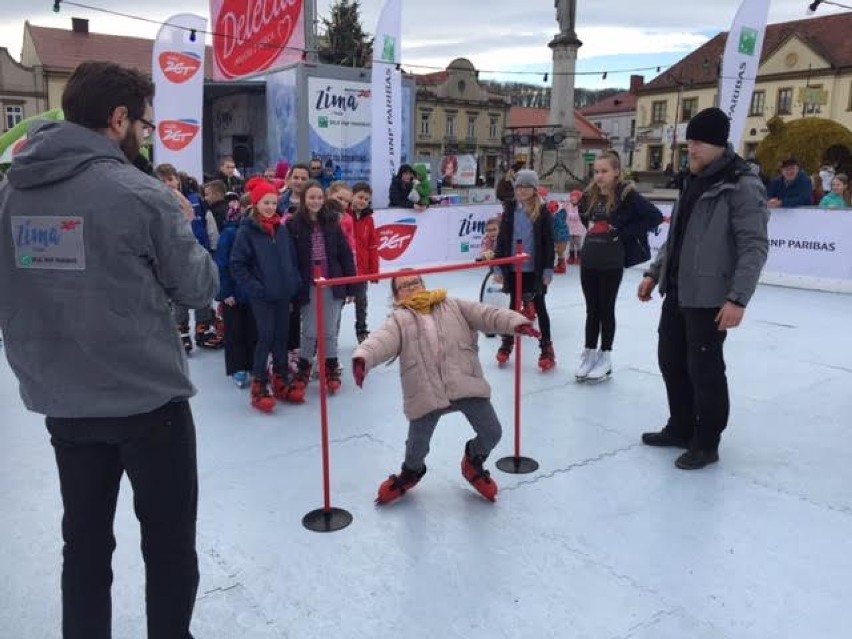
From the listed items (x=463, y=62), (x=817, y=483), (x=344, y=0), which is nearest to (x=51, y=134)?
(x=817, y=483)

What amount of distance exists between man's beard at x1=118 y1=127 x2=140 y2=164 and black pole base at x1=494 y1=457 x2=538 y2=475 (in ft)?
→ 8.27

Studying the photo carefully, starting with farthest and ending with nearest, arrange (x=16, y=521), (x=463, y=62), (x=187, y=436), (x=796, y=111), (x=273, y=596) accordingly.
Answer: (x=463, y=62), (x=796, y=111), (x=16, y=521), (x=273, y=596), (x=187, y=436)

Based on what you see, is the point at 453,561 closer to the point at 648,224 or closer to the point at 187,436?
the point at 187,436

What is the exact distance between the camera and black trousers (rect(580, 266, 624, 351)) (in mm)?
5023

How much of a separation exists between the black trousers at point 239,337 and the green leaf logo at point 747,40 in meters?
8.82

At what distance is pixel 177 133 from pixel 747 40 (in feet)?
27.7

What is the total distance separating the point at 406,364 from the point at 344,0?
3756 cm

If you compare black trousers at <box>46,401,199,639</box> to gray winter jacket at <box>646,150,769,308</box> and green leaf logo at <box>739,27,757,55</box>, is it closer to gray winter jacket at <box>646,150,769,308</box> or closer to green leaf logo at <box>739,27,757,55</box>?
gray winter jacket at <box>646,150,769,308</box>

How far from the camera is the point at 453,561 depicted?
280 centimetres

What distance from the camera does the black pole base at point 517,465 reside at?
364 cm

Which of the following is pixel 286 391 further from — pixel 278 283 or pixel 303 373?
pixel 278 283

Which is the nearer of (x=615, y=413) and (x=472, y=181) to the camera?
(x=615, y=413)

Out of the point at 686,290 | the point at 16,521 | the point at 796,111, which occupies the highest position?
the point at 796,111

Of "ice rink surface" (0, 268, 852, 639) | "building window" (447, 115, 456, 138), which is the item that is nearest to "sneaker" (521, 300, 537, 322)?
"ice rink surface" (0, 268, 852, 639)
